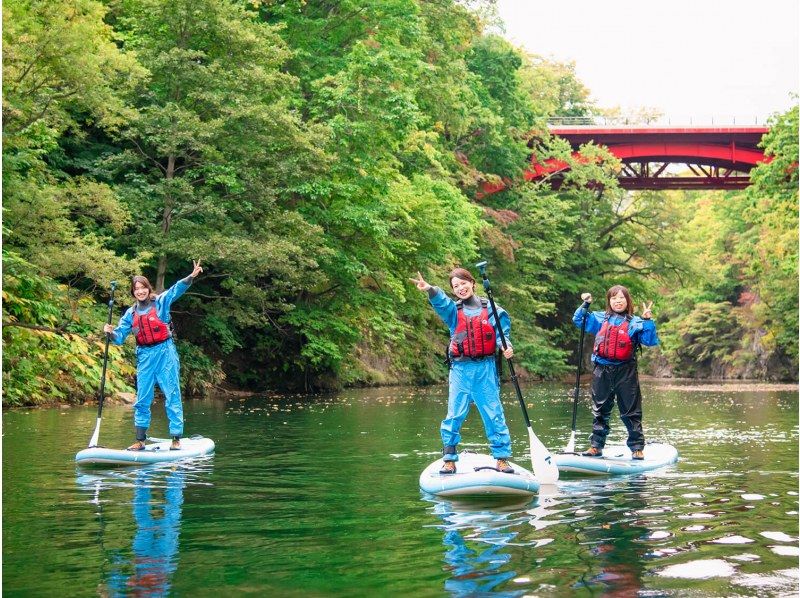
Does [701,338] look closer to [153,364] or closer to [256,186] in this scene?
[256,186]

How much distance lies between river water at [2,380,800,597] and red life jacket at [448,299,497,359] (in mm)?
1197

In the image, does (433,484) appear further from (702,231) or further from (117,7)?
(702,231)

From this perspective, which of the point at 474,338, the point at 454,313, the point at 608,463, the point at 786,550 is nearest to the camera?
the point at 786,550

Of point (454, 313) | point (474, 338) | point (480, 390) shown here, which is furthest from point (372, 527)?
point (454, 313)

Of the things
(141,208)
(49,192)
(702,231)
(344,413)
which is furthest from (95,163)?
(702,231)

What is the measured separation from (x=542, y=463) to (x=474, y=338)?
1255mm

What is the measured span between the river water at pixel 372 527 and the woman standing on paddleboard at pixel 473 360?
2.23ft

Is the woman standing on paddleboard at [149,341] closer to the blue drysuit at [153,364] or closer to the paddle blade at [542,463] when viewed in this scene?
the blue drysuit at [153,364]

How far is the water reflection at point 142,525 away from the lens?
5.58 metres

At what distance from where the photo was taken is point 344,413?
20.0m

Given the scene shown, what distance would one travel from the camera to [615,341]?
1085 centimetres

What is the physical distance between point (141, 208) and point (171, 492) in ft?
52.7

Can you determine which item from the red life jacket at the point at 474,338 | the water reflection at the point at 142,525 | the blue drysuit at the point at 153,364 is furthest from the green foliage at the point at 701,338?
the water reflection at the point at 142,525

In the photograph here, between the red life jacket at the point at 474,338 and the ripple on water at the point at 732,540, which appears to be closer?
the ripple on water at the point at 732,540
